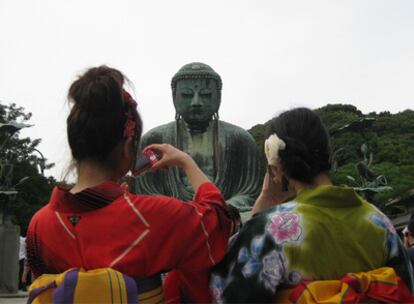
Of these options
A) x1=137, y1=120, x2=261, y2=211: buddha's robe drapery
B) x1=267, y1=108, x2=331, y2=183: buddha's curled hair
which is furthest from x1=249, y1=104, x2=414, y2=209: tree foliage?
x1=267, y1=108, x2=331, y2=183: buddha's curled hair

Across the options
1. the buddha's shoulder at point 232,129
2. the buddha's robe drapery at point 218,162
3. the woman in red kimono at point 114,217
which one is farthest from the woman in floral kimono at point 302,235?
the buddha's shoulder at point 232,129

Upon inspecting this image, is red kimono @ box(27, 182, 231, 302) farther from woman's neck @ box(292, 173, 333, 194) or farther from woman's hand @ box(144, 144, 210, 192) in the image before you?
woman's neck @ box(292, 173, 333, 194)

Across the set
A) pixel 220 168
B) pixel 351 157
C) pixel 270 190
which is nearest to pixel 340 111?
pixel 351 157

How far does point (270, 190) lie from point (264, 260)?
466 mm

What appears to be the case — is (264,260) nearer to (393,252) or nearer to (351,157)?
(393,252)

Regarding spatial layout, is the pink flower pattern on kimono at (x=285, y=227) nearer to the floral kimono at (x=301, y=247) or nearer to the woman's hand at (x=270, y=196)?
the floral kimono at (x=301, y=247)

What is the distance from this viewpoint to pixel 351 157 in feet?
116

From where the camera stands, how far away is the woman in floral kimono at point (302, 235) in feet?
7.00

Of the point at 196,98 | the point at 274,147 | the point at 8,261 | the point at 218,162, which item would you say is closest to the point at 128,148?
the point at 274,147

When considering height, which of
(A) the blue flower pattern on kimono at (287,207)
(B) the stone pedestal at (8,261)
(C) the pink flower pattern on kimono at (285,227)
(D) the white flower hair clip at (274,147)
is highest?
(D) the white flower hair clip at (274,147)

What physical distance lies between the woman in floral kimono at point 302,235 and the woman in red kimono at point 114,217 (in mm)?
115

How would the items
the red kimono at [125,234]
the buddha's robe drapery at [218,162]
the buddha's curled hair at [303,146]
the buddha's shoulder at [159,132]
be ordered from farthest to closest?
the buddha's shoulder at [159,132] → the buddha's robe drapery at [218,162] → the buddha's curled hair at [303,146] → the red kimono at [125,234]

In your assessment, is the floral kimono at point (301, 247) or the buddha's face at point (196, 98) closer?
the floral kimono at point (301, 247)

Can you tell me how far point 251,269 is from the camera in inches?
84.1
